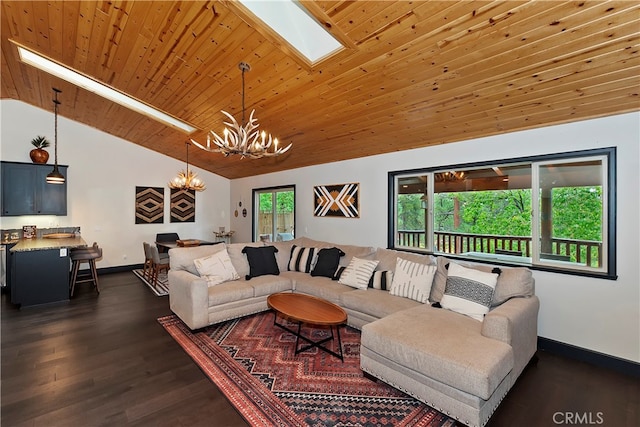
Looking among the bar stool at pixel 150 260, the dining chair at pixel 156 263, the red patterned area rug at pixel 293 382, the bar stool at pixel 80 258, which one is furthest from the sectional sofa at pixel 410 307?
the bar stool at pixel 80 258

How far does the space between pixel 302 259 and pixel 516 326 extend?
122 inches

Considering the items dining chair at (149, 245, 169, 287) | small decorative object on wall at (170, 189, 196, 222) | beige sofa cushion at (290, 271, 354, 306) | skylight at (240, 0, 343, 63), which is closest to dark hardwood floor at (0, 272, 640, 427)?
beige sofa cushion at (290, 271, 354, 306)

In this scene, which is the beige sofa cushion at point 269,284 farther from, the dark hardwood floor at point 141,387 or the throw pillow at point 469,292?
the throw pillow at point 469,292

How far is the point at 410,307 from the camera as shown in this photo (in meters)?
3.05

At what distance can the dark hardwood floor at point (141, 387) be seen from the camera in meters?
2.08

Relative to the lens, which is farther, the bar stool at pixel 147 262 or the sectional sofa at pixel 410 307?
the bar stool at pixel 147 262

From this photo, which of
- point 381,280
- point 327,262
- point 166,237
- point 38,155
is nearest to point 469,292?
point 381,280

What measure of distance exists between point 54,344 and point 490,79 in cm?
521

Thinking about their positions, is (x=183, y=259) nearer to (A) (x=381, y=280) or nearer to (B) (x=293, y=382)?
(B) (x=293, y=382)

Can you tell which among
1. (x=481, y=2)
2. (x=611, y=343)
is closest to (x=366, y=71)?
(x=481, y=2)

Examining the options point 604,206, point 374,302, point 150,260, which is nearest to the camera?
point 604,206

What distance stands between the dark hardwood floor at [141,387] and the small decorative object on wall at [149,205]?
380 centimetres

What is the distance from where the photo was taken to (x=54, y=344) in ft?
10.4

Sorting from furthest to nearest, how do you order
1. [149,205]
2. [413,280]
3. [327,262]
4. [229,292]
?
[149,205], [327,262], [229,292], [413,280]
